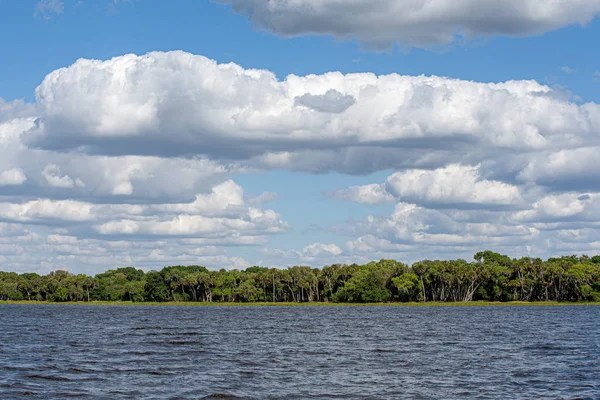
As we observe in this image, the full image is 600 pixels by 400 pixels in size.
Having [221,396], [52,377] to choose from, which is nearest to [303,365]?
[221,396]

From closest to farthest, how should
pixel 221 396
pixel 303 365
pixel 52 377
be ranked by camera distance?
pixel 221 396 → pixel 52 377 → pixel 303 365

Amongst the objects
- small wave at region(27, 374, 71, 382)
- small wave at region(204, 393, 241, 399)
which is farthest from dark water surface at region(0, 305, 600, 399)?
small wave at region(204, 393, 241, 399)

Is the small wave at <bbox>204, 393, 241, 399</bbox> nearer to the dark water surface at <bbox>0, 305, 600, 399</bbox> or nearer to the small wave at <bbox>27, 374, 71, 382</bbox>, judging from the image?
the dark water surface at <bbox>0, 305, 600, 399</bbox>

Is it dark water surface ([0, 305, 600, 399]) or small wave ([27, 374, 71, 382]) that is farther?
small wave ([27, 374, 71, 382])

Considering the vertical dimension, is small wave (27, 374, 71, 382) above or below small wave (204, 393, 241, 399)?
above

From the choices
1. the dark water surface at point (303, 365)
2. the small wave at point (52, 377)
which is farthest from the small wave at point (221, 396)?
the small wave at point (52, 377)

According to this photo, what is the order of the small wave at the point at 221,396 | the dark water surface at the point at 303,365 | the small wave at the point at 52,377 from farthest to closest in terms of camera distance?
the small wave at the point at 52,377
the dark water surface at the point at 303,365
the small wave at the point at 221,396

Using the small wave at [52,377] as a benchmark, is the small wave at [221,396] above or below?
below

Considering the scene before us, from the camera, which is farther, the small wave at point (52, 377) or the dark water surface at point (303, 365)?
the small wave at point (52, 377)

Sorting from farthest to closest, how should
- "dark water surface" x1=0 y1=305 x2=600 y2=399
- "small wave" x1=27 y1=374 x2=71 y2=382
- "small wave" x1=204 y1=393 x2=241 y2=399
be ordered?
"small wave" x1=27 y1=374 x2=71 y2=382
"dark water surface" x1=0 y1=305 x2=600 y2=399
"small wave" x1=204 y1=393 x2=241 y2=399

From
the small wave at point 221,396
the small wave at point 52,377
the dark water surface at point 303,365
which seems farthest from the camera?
the small wave at point 52,377

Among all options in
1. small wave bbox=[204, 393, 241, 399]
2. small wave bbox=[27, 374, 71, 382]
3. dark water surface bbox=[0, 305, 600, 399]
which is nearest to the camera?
small wave bbox=[204, 393, 241, 399]

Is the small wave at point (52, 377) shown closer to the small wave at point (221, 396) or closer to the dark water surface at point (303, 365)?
the dark water surface at point (303, 365)

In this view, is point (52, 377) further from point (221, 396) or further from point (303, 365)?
point (303, 365)
